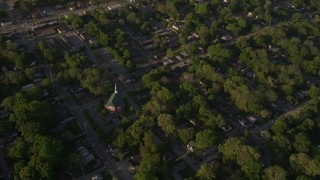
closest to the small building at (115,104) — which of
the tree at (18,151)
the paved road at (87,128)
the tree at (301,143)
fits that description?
the paved road at (87,128)

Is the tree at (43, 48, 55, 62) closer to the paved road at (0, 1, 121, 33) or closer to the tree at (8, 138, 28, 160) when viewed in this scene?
the paved road at (0, 1, 121, 33)

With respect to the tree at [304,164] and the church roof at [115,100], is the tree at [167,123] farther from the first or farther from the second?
the tree at [304,164]

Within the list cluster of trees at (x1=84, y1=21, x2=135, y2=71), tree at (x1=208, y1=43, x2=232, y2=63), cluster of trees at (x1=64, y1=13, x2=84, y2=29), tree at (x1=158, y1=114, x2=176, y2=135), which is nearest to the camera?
tree at (x1=158, y1=114, x2=176, y2=135)

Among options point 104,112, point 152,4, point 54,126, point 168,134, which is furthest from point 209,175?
point 152,4

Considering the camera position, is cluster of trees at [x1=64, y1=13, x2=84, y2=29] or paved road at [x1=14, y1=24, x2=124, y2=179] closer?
paved road at [x1=14, y1=24, x2=124, y2=179]

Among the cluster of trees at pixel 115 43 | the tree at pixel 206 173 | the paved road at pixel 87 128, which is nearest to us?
the tree at pixel 206 173

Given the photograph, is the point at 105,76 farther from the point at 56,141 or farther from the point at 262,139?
the point at 262,139

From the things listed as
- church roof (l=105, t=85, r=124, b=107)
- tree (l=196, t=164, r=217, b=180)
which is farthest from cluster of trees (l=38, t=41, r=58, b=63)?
tree (l=196, t=164, r=217, b=180)
